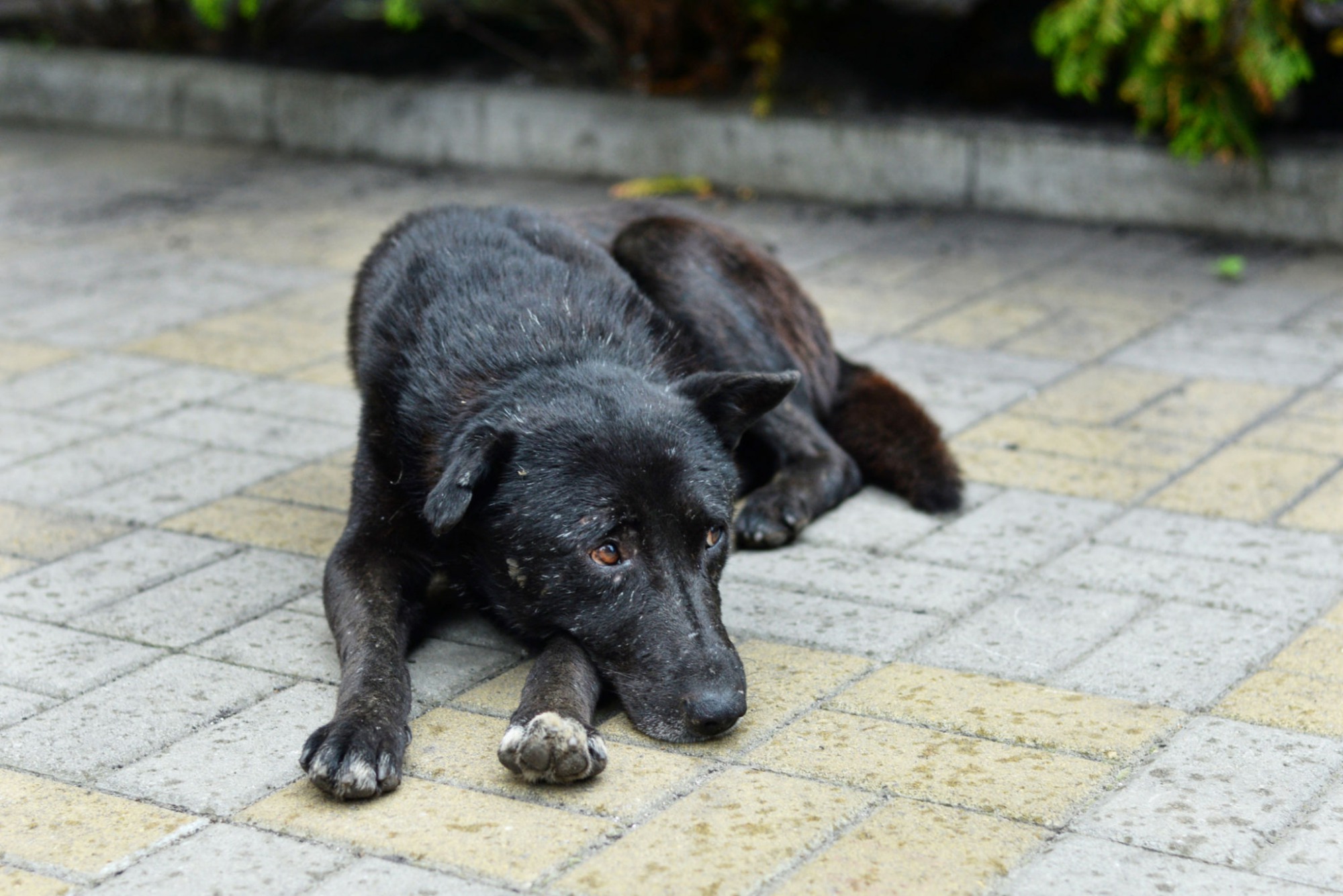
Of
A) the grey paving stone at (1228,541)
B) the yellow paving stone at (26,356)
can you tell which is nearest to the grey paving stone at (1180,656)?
the grey paving stone at (1228,541)

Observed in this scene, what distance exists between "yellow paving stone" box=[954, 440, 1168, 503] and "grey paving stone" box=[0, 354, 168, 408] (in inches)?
123

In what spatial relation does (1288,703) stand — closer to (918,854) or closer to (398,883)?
(918,854)

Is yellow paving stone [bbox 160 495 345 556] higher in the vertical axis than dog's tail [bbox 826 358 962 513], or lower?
lower

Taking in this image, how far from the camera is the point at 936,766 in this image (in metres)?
3.30

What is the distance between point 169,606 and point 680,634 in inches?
59.7

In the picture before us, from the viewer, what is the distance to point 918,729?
3.47 m

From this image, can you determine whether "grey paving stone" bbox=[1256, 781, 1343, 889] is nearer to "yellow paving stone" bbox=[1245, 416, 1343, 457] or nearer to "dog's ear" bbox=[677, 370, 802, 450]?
"dog's ear" bbox=[677, 370, 802, 450]

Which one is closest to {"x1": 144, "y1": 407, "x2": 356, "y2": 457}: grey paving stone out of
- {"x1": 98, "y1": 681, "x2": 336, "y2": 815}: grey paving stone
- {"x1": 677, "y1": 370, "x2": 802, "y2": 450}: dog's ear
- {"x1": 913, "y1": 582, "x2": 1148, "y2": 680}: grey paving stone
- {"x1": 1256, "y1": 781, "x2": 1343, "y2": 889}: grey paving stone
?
{"x1": 98, "y1": 681, "x2": 336, "y2": 815}: grey paving stone

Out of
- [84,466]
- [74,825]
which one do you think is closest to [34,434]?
[84,466]

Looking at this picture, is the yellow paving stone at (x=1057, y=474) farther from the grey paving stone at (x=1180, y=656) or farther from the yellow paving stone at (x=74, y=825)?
the yellow paving stone at (x=74, y=825)

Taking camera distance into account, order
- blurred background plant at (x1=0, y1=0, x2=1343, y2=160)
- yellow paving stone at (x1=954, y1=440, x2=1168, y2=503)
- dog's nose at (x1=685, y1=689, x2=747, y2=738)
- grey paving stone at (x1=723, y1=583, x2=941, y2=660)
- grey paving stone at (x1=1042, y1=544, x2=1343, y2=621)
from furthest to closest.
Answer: blurred background plant at (x1=0, y1=0, x2=1343, y2=160) → yellow paving stone at (x1=954, y1=440, x2=1168, y2=503) → grey paving stone at (x1=1042, y1=544, x2=1343, y2=621) → grey paving stone at (x1=723, y1=583, x2=941, y2=660) → dog's nose at (x1=685, y1=689, x2=747, y2=738)

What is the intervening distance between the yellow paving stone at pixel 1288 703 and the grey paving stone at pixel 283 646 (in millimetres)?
2025

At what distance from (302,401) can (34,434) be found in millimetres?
905

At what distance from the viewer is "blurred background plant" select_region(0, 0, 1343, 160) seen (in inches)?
289
